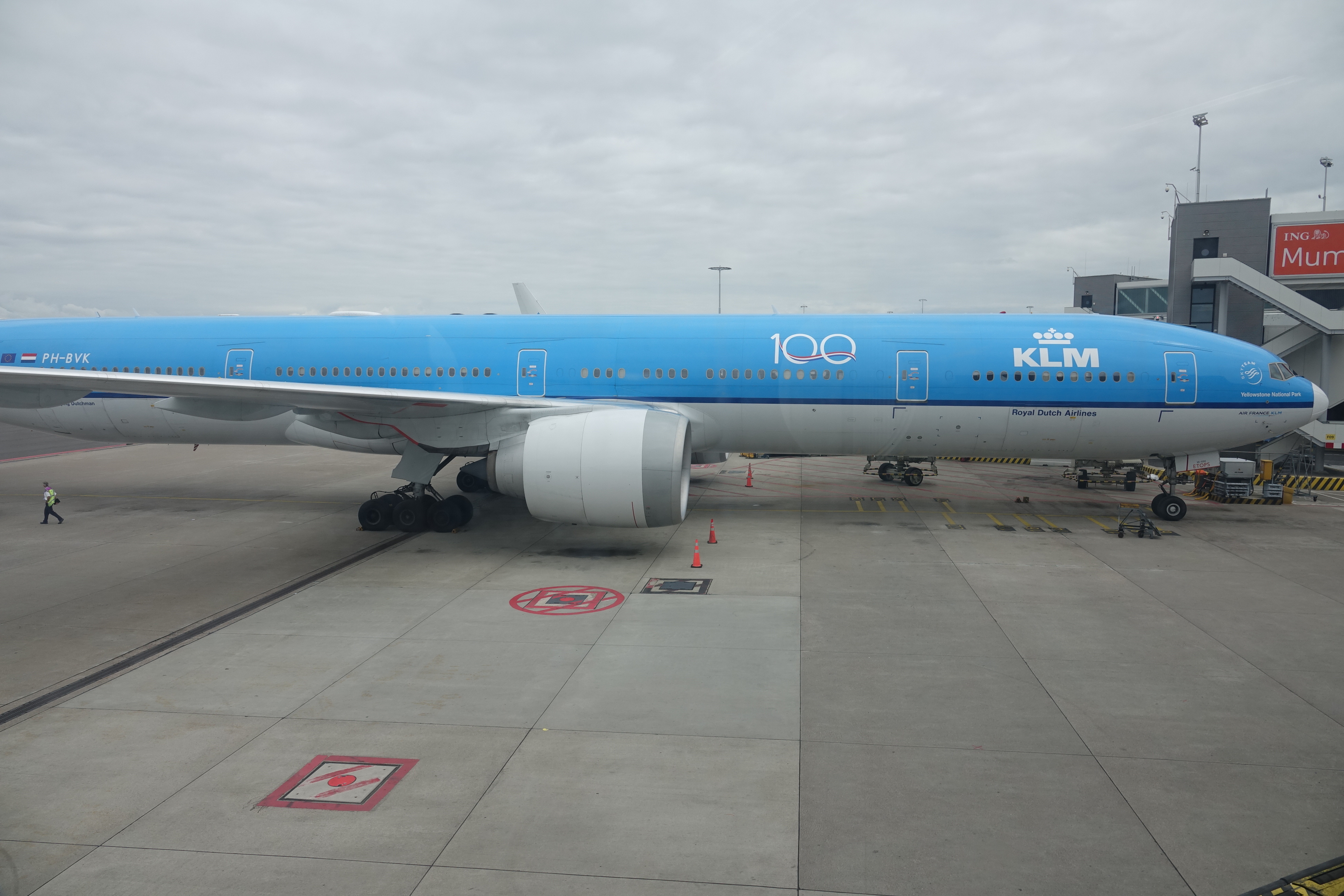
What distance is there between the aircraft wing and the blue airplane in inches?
4.6

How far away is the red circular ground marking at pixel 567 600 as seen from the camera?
1008cm

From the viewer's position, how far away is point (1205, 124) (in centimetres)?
3011

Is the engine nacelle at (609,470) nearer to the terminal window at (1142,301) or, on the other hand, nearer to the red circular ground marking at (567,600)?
the red circular ground marking at (567,600)

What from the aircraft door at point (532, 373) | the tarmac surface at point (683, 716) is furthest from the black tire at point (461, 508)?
the aircraft door at point (532, 373)

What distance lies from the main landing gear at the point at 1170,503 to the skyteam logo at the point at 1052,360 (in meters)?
2.98

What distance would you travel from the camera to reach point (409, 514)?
576 inches

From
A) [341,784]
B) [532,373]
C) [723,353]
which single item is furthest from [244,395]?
[723,353]

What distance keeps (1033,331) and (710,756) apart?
39.5 ft

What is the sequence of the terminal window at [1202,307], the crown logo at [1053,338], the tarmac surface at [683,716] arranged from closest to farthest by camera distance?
the tarmac surface at [683,716] < the crown logo at [1053,338] < the terminal window at [1202,307]

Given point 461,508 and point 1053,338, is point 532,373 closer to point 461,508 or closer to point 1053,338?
point 461,508

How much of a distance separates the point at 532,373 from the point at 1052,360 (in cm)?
1020

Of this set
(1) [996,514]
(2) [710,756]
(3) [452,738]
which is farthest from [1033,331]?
A: (3) [452,738]

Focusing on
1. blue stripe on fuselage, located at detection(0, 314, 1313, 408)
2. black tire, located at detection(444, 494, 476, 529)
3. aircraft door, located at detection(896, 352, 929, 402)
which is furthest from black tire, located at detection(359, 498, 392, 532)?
aircraft door, located at detection(896, 352, 929, 402)

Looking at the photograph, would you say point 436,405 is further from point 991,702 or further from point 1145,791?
point 1145,791
